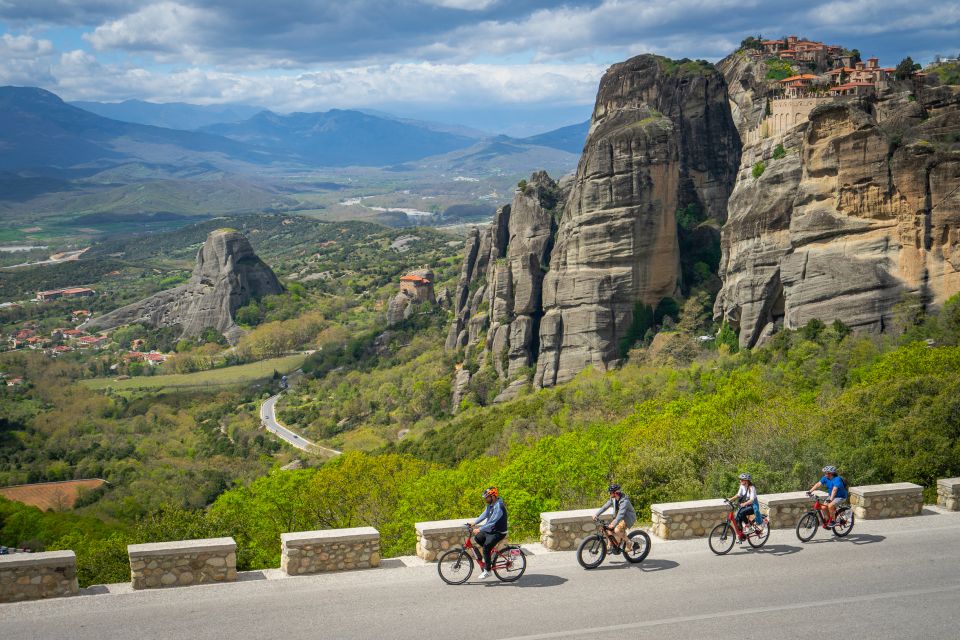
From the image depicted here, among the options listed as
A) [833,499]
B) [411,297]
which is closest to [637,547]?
[833,499]

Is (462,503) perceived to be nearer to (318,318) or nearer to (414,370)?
(414,370)

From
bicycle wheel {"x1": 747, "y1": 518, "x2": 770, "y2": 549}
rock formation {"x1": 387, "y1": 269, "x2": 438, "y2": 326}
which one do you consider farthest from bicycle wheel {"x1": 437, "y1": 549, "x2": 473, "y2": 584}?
rock formation {"x1": 387, "y1": 269, "x2": 438, "y2": 326}

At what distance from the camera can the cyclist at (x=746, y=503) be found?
58.0ft

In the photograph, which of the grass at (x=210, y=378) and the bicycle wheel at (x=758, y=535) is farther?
the grass at (x=210, y=378)

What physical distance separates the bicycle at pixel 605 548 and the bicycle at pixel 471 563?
133 centimetres

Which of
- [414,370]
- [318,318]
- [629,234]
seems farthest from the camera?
[318,318]

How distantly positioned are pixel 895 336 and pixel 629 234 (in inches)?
827

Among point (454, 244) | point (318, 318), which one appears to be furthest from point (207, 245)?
point (454, 244)

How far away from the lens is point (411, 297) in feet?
346

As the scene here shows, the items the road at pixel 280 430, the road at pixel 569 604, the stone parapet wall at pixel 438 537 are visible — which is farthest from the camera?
the road at pixel 280 430

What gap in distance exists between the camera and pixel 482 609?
48.5ft

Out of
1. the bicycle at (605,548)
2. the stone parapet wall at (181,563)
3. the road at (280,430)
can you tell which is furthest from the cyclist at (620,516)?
the road at (280,430)

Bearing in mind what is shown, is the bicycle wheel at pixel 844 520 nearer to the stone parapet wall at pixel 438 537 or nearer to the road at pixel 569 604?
the road at pixel 569 604

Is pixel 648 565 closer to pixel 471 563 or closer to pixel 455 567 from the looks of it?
pixel 471 563
